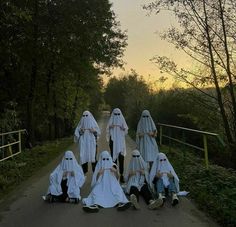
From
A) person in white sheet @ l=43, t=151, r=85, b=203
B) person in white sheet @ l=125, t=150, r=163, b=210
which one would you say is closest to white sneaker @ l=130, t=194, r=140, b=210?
person in white sheet @ l=125, t=150, r=163, b=210

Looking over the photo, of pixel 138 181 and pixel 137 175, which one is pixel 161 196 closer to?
pixel 138 181

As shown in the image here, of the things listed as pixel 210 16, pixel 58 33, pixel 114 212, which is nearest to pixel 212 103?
pixel 210 16

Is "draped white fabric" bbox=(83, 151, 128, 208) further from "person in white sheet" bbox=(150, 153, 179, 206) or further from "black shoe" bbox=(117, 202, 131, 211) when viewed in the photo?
"person in white sheet" bbox=(150, 153, 179, 206)

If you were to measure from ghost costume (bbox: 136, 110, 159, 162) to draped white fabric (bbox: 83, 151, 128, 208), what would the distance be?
301 centimetres

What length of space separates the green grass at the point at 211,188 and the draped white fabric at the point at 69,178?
2576 mm

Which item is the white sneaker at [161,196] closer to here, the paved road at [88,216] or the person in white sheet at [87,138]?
the paved road at [88,216]

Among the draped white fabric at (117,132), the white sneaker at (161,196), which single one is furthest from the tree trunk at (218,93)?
the white sneaker at (161,196)

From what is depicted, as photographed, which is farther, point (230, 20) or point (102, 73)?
point (102, 73)

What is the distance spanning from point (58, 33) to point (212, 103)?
9382 millimetres

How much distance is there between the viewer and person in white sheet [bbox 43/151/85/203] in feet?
34.2

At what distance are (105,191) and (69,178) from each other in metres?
1.02

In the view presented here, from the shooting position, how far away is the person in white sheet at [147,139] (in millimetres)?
13555

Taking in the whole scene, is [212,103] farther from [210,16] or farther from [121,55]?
[121,55]

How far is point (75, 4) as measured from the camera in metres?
26.5
